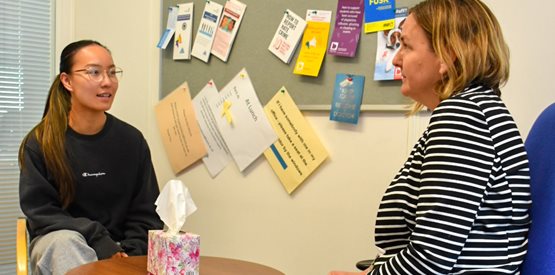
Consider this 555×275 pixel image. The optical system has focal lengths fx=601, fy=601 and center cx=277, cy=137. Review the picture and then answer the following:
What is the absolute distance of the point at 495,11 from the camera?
1756 mm

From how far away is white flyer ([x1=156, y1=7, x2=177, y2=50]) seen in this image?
273 cm

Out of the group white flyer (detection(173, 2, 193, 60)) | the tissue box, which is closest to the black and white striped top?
the tissue box

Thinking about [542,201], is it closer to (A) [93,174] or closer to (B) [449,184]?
(B) [449,184]

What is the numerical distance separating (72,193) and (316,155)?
2.86 ft

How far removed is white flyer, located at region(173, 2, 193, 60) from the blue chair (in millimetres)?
1754

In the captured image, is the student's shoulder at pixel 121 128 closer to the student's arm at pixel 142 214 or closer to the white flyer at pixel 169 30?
the student's arm at pixel 142 214

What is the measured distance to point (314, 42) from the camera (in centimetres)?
218

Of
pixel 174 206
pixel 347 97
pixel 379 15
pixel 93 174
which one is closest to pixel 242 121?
pixel 347 97

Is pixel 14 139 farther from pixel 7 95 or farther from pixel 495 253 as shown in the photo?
pixel 495 253

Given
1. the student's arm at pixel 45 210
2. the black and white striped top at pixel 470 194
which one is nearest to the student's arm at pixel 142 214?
the student's arm at pixel 45 210

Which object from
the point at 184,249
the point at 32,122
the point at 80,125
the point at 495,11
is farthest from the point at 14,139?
the point at 495,11

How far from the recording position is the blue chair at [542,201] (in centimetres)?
106

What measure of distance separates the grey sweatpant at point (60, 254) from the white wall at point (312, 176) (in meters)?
0.74

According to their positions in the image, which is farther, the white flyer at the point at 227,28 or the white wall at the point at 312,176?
the white flyer at the point at 227,28
